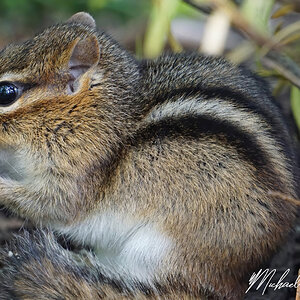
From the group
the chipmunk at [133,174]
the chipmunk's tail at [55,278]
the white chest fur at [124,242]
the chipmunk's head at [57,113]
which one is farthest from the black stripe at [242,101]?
the chipmunk's tail at [55,278]

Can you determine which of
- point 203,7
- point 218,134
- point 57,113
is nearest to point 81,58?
point 57,113

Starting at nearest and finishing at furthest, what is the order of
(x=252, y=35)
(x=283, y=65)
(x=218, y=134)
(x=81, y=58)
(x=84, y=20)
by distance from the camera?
(x=218, y=134) < (x=81, y=58) < (x=84, y=20) < (x=252, y=35) < (x=283, y=65)

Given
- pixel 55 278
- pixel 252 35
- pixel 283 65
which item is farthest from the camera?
pixel 283 65

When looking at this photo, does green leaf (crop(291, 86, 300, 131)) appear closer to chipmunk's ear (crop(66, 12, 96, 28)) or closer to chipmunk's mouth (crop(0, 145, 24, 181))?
chipmunk's ear (crop(66, 12, 96, 28))

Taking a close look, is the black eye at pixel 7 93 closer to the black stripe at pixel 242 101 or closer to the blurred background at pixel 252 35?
the black stripe at pixel 242 101

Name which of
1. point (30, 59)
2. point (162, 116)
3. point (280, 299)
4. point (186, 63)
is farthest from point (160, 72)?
point (280, 299)

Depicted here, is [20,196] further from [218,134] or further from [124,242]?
[218,134]
